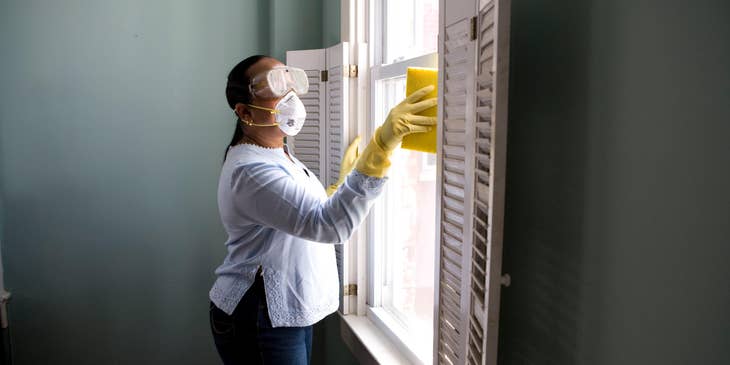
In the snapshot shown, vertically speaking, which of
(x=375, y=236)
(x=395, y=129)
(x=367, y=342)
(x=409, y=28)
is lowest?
(x=367, y=342)

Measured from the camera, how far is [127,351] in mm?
2607

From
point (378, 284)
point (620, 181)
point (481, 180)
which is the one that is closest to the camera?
point (620, 181)

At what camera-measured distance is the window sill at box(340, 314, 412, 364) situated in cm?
185

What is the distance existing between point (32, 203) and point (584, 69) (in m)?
2.35

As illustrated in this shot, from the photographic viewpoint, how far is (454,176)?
1.15 m

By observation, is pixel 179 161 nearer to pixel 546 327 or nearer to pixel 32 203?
pixel 32 203

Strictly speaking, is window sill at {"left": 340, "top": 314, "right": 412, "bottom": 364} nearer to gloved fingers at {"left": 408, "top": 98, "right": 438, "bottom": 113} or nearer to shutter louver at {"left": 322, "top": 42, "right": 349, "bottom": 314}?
shutter louver at {"left": 322, "top": 42, "right": 349, "bottom": 314}

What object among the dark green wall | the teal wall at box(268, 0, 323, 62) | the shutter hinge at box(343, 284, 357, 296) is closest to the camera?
the dark green wall

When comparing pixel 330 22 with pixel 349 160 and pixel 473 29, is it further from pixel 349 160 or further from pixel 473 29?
pixel 473 29

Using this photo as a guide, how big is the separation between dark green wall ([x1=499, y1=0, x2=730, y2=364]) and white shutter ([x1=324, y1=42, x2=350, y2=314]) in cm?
98

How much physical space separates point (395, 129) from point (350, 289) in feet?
3.42

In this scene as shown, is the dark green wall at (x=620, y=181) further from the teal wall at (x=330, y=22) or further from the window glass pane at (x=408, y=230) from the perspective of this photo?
the teal wall at (x=330, y=22)

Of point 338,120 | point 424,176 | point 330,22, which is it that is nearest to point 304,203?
point 424,176

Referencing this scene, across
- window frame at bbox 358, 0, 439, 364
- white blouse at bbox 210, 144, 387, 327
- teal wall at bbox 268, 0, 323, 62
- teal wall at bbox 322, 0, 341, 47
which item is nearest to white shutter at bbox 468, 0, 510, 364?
white blouse at bbox 210, 144, 387, 327
